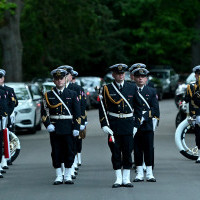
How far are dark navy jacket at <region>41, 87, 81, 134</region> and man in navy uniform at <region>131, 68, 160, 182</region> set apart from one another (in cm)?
110

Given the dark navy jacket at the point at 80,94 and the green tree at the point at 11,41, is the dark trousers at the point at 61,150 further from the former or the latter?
the green tree at the point at 11,41

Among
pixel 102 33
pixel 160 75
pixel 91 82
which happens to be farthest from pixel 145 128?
pixel 102 33

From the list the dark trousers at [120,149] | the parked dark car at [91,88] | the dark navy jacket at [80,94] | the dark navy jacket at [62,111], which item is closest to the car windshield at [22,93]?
the dark navy jacket at [80,94]

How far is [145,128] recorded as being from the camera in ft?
39.4

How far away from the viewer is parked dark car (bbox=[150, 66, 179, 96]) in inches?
1767

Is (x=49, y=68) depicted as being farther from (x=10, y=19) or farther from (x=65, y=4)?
(x=10, y=19)

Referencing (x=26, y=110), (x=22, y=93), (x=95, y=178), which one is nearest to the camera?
(x=95, y=178)

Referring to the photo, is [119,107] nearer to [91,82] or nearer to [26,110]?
[26,110]

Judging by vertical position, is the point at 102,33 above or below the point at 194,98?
above

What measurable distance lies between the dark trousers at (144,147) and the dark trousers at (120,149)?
32.8 inches

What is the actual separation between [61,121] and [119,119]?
101 centimetres

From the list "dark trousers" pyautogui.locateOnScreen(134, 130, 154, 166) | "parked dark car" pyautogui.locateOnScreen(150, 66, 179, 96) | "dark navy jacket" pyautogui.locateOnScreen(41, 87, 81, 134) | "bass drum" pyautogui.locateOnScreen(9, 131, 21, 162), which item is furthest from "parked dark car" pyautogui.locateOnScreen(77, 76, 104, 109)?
"dark navy jacket" pyautogui.locateOnScreen(41, 87, 81, 134)

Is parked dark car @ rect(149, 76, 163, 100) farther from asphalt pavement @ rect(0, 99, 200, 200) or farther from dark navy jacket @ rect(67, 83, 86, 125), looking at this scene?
dark navy jacket @ rect(67, 83, 86, 125)

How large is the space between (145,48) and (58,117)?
124 feet
